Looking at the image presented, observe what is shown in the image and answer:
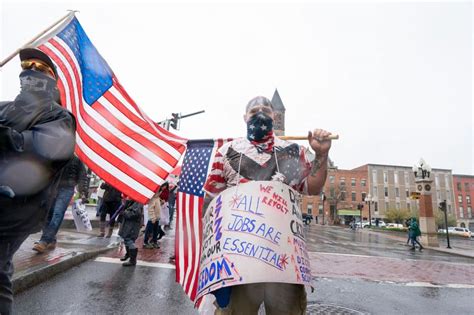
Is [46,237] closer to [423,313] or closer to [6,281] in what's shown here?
[6,281]

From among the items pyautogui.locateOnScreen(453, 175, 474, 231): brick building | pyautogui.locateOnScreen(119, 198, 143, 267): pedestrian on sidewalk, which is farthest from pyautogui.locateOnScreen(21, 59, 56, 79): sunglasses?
pyautogui.locateOnScreen(453, 175, 474, 231): brick building

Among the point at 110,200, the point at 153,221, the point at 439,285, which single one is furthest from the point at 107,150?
the point at 439,285

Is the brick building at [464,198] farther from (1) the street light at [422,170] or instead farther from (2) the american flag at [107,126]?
(2) the american flag at [107,126]

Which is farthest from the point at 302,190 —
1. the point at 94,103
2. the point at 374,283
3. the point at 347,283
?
the point at 374,283

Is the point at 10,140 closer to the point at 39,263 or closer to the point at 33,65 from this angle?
the point at 33,65

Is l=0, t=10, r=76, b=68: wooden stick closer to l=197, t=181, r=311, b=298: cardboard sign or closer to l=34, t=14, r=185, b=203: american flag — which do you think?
l=34, t=14, r=185, b=203: american flag

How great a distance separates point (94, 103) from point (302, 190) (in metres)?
2.74

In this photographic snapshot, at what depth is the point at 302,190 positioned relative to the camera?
2.18 meters

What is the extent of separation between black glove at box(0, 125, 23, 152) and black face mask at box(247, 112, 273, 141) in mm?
1368

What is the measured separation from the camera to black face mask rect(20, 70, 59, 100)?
2240 mm

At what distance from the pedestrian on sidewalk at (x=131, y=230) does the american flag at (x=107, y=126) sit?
2.72 metres

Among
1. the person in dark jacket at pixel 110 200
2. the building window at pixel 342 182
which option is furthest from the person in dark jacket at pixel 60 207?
the building window at pixel 342 182

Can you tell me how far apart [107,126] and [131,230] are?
2.87 metres

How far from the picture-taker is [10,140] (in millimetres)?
1713
